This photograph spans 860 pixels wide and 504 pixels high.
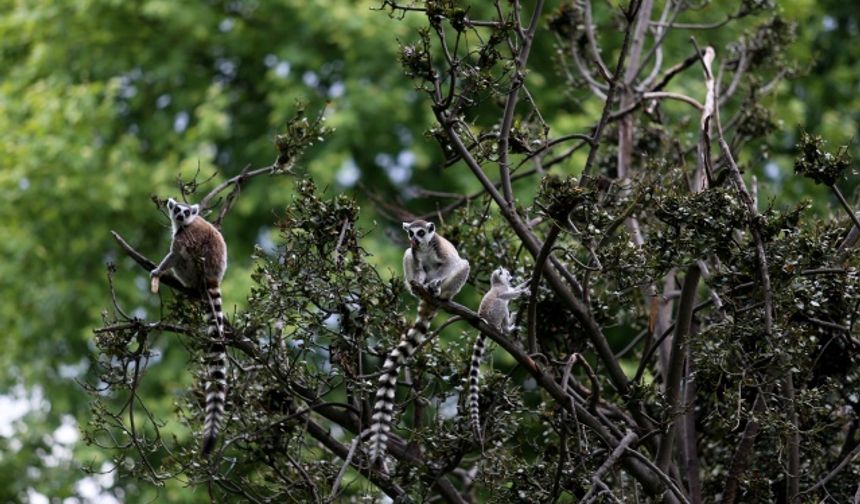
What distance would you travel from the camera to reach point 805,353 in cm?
729

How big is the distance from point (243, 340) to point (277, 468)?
1.21 m

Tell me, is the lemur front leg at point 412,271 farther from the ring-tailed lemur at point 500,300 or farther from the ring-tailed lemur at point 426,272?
the ring-tailed lemur at point 500,300

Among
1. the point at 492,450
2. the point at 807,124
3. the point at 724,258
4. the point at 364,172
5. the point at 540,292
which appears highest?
the point at 807,124

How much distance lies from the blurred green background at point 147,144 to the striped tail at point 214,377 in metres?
7.98

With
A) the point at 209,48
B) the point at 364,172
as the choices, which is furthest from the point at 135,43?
the point at 364,172

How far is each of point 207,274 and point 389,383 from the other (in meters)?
1.65

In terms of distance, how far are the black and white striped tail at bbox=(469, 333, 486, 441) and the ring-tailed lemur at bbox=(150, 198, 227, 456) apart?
1456 mm

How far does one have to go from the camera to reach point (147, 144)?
18844mm

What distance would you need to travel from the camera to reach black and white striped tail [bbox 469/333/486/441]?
296 inches

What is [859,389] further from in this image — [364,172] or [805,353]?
[364,172]

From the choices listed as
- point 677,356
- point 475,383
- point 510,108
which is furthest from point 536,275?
point 677,356

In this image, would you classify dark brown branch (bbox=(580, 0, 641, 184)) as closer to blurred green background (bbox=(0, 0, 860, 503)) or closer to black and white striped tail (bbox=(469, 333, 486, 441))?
black and white striped tail (bbox=(469, 333, 486, 441))

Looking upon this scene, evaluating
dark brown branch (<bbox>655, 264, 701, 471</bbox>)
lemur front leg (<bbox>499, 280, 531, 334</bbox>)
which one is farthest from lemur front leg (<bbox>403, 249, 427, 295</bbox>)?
dark brown branch (<bbox>655, 264, 701, 471</bbox>)

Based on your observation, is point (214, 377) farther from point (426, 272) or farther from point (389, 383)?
point (426, 272)
